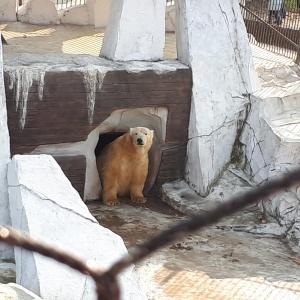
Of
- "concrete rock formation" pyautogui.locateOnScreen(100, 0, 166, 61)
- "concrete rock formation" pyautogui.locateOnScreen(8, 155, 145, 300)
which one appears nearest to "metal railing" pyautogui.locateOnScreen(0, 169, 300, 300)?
"concrete rock formation" pyautogui.locateOnScreen(8, 155, 145, 300)

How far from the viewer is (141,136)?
7531 millimetres

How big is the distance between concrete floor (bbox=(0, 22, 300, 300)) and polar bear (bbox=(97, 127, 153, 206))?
140mm

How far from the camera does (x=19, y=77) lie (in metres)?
6.68

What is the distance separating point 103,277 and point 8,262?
4.96m

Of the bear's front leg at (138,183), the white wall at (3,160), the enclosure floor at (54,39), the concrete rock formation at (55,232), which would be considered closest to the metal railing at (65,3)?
the enclosure floor at (54,39)

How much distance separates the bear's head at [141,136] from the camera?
7531mm

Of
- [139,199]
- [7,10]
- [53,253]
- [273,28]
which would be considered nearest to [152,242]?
[53,253]

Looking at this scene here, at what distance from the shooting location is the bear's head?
753cm

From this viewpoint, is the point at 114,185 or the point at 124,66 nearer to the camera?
the point at 124,66

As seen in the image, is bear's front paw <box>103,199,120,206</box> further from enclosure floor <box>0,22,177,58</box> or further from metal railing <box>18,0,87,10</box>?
metal railing <box>18,0,87,10</box>

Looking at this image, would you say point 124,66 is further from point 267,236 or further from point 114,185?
point 267,236

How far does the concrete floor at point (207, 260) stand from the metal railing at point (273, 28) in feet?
11.8

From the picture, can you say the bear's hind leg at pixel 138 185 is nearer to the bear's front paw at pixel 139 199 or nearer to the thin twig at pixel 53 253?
the bear's front paw at pixel 139 199

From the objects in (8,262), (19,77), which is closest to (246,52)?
(19,77)
